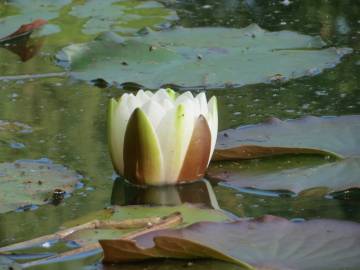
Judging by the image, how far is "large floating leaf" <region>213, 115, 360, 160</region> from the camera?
1.80 metres

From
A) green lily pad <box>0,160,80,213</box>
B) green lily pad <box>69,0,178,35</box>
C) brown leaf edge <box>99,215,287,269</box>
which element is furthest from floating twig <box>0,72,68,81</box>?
brown leaf edge <box>99,215,287,269</box>

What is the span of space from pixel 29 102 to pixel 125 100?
2.27ft

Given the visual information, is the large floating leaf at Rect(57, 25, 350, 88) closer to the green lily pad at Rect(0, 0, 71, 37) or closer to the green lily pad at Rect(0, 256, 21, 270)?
the green lily pad at Rect(0, 0, 71, 37)

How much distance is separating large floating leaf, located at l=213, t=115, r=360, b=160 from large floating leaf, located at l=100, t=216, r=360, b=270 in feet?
1.22

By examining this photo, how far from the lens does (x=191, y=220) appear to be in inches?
60.0

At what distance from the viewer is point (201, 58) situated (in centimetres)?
264

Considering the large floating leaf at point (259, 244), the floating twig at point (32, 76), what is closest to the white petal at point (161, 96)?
the large floating leaf at point (259, 244)

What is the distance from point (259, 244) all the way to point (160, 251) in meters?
0.15

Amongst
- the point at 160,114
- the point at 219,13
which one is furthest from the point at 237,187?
the point at 219,13

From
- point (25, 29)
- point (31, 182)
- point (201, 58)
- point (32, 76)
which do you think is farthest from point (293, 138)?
point (25, 29)

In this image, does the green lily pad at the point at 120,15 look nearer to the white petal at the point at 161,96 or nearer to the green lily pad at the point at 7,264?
the white petal at the point at 161,96

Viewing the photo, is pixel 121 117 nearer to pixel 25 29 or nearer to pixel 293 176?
pixel 293 176

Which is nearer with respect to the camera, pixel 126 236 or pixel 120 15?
pixel 126 236

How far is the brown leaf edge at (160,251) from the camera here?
51.0 inches
